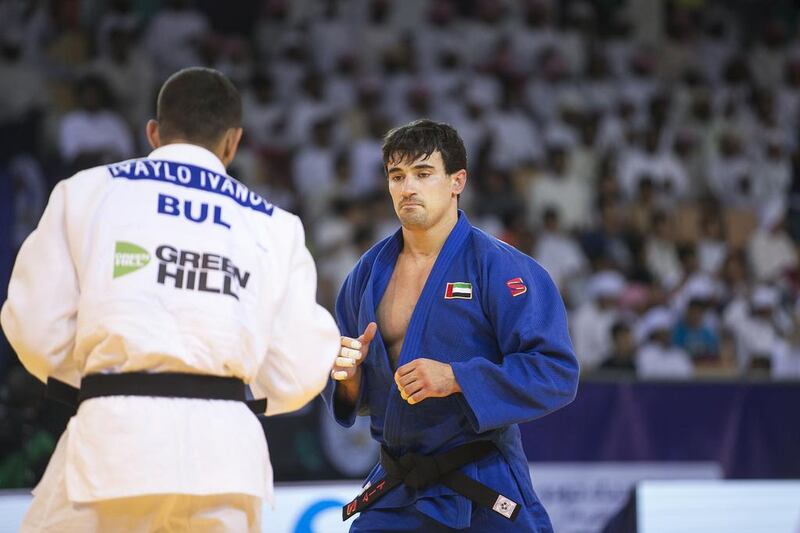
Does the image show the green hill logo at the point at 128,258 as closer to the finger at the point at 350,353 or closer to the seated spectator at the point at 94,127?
the finger at the point at 350,353

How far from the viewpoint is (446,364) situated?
387cm

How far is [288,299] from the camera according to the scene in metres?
3.48

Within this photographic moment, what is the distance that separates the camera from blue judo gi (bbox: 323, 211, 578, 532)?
3.88 metres

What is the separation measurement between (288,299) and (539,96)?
10.7 m

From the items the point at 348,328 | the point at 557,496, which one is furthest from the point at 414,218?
the point at 557,496

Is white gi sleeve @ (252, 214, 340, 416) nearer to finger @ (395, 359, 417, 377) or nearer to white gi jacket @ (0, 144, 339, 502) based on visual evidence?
white gi jacket @ (0, 144, 339, 502)

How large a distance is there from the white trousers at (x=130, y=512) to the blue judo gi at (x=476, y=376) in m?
0.90

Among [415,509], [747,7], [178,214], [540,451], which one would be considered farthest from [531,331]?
[747,7]

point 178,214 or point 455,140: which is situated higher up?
point 455,140

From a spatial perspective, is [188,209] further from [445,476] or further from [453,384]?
[445,476]

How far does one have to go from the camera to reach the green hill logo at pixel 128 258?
3211 mm

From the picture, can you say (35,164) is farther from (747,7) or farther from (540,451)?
(747,7)

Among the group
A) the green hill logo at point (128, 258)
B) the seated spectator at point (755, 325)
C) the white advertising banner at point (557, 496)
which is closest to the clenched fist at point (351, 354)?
the green hill logo at point (128, 258)

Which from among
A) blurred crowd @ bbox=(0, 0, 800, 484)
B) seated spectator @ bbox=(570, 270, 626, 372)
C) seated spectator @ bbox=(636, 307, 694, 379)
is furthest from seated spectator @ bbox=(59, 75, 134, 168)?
seated spectator @ bbox=(636, 307, 694, 379)
